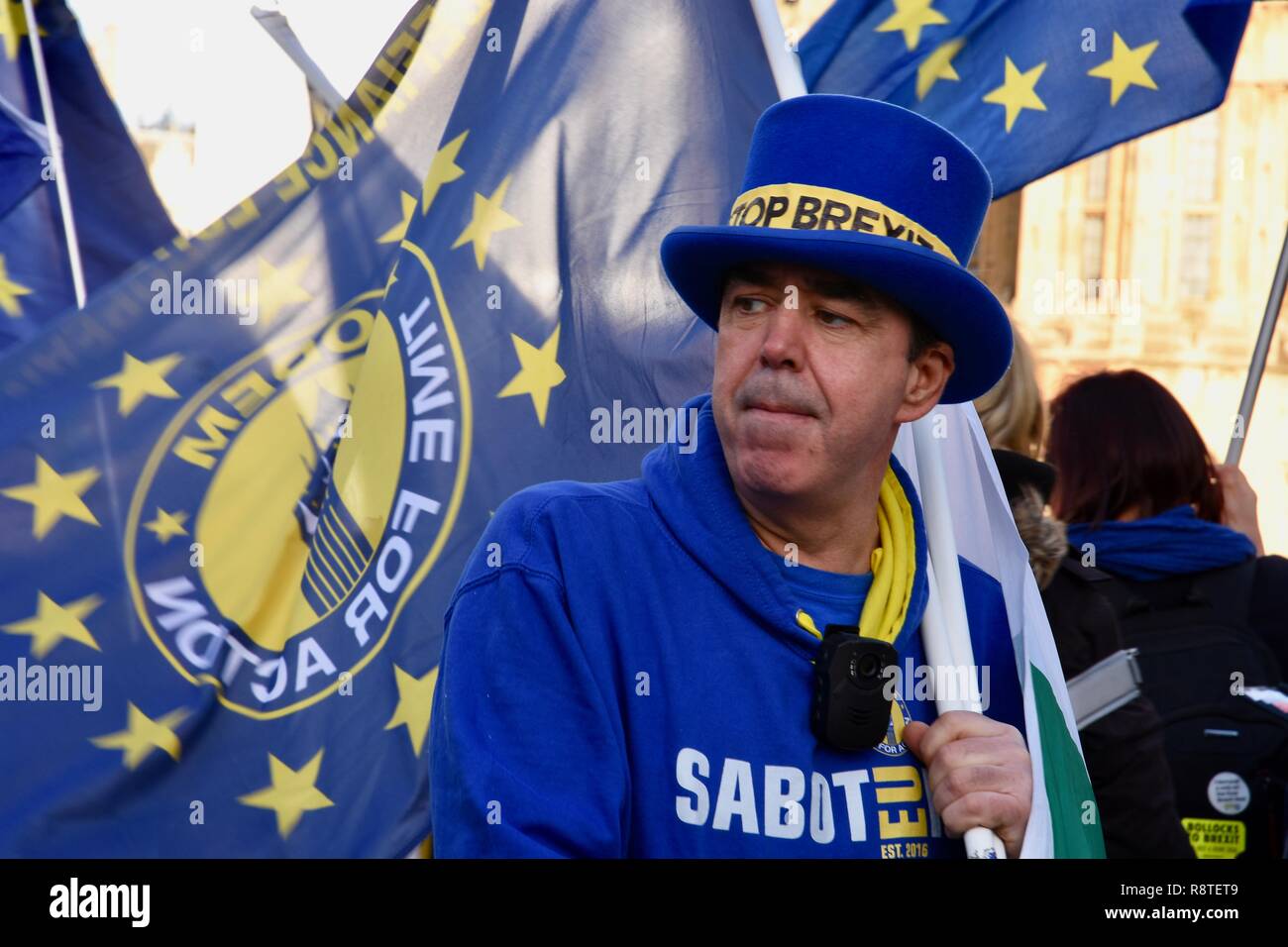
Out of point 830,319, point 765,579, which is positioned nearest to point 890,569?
point 765,579

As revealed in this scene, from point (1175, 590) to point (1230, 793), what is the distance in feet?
1.52

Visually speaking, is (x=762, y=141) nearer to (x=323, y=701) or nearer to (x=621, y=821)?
(x=621, y=821)

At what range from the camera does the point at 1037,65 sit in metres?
3.65

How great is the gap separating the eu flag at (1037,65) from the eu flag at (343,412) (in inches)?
12.9

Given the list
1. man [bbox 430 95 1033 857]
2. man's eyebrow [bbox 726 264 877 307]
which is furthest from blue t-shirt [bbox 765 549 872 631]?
man's eyebrow [bbox 726 264 877 307]

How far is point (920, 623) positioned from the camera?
7.86ft

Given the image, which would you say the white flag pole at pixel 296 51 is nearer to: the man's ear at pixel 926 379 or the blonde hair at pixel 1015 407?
the blonde hair at pixel 1015 407

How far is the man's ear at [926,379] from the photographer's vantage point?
244 cm

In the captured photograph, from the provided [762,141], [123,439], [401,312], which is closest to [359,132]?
[401,312]

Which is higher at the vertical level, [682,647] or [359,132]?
[359,132]

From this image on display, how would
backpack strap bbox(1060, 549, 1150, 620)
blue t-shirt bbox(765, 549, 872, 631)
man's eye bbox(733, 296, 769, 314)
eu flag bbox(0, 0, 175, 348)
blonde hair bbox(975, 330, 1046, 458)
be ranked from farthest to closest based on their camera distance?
eu flag bbox(0, 0, 175, 348) → blonde hair bbox(975, 330, 1046, 458) → backpack strap bbox(1060, 549, 1150, 620) → man's eye bbox(733, 296, 769, 314) → blue t-shirt bbox(765, 549, 872, 631)

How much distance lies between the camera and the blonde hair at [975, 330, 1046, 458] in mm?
3760

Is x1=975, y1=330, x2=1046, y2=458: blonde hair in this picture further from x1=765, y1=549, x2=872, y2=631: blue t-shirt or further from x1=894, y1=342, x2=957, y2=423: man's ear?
x1=765, y1=549, x2=872, y2=631: blue t-shirt

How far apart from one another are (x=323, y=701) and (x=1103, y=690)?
1.52 metres
